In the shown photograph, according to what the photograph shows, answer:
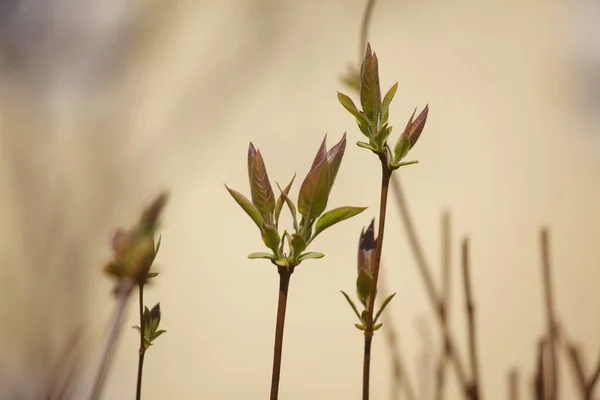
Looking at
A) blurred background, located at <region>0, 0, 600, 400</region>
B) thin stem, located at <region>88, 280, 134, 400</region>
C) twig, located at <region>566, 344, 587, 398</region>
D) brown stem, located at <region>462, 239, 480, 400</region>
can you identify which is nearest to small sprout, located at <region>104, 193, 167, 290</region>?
thin stem, located at <region>88, 280, 134, 400</region>

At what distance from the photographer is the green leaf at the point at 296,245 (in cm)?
28

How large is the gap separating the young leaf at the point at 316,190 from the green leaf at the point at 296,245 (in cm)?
2

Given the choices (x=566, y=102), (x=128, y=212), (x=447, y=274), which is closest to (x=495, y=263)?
(x=447, y=274)

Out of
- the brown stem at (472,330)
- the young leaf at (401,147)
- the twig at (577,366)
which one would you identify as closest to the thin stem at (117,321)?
the young leaf at (401,147)

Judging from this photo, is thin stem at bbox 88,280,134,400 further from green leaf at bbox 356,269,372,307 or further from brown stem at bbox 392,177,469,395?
brown stem at bbox 392,177,469,395

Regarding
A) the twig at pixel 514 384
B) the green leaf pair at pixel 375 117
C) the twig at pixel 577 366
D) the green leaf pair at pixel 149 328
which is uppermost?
the green leaf pair at pixel 375 117

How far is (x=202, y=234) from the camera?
1.86 feet

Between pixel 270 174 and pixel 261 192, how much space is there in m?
0.26

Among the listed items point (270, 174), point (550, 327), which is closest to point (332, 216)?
point (270, 174)

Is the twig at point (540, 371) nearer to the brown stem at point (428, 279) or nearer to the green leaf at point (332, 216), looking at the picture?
the brown stem at point (428, 279)

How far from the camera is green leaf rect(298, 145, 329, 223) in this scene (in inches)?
10.8

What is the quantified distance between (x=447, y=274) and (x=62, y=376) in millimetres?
613

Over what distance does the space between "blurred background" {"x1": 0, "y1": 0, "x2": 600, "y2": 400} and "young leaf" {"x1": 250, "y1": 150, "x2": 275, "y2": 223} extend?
0.25m

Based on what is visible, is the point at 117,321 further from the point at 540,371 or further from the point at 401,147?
the point at 540,371
